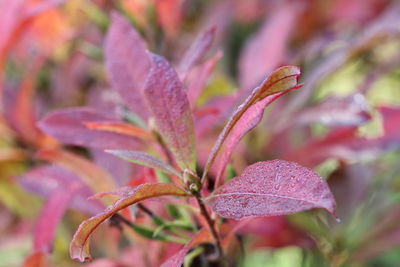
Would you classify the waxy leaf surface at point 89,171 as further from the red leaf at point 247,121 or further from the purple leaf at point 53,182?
the red leaf at point 247,121

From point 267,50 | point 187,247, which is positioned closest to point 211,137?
point 267,50

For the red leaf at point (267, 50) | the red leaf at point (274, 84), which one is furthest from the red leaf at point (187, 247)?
the red leaf at point (267, 50)

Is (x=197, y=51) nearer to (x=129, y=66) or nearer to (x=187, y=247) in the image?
(x=129, y=66)

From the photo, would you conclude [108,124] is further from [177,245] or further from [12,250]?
[12,250]

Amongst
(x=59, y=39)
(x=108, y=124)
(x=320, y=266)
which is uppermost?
Answer: (x=59, y=39)

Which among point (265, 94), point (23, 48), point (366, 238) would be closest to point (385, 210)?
point (366, 238)
